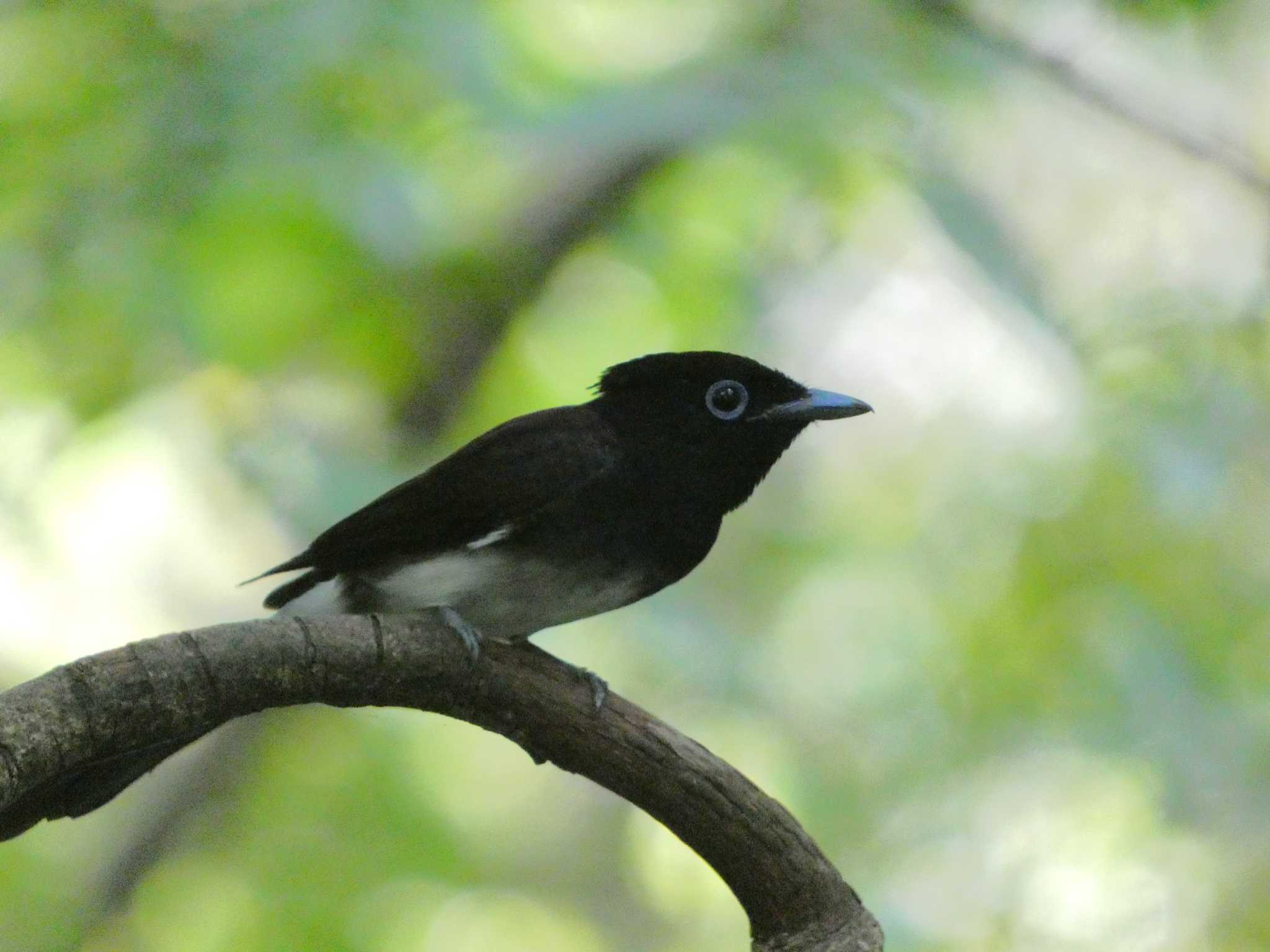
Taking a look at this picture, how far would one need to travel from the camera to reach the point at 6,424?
5312 millimetres

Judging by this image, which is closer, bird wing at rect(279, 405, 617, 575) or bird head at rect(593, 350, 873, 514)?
bird wing at rect(279, 405, 617, 575)

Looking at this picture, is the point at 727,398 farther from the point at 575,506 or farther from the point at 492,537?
the point at 492,537

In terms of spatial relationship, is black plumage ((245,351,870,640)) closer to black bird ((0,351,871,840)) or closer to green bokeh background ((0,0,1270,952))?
black bird ((0,351,871,840))

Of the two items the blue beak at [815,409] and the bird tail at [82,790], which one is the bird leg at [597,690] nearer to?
the bird tail at [82,790]

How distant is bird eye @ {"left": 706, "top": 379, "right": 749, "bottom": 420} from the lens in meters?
3.74

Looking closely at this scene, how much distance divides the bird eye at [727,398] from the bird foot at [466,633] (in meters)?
1.07

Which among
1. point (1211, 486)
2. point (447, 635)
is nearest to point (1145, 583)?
point (1211, 486)

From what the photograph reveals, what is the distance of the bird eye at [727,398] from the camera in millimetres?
3744

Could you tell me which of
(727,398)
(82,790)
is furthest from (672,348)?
(82,790)

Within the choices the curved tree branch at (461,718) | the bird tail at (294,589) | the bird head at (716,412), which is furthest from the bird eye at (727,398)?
the bird tail at (294,589)

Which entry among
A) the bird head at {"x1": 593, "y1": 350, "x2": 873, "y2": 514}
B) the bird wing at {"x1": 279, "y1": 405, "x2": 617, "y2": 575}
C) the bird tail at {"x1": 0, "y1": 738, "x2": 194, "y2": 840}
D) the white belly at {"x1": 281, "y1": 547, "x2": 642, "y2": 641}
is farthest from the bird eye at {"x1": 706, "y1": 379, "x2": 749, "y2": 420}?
the bird tail at {"x1": 0, "y1": 738, "x2": 194, "y2": 840}

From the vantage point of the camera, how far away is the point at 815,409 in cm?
368

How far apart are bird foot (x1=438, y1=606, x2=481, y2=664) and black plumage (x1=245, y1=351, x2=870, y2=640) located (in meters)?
0.33

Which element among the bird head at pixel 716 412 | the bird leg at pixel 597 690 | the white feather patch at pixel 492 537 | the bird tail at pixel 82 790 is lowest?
the bird tail at pixel 82 790
